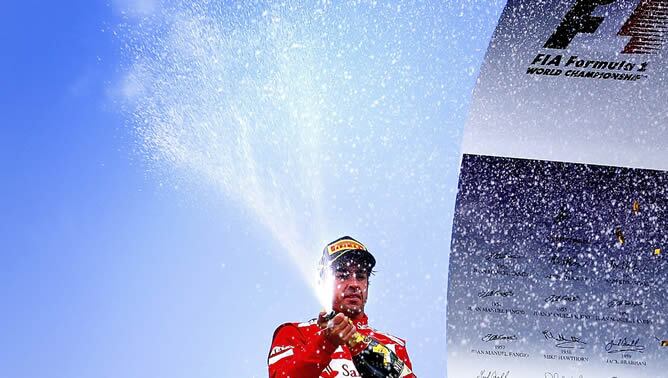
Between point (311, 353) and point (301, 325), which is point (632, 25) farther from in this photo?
point (311, 353)

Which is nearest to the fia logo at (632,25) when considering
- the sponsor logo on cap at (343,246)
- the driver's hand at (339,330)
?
the sponsor logo on cap at (343,246)

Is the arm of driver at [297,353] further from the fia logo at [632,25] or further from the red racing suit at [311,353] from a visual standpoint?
the fia logo at [632,25]

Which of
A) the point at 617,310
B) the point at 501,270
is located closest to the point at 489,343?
the point at 501,270

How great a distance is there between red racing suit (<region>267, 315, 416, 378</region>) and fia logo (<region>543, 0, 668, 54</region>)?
1.90 meters

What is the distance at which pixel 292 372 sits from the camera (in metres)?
2.44

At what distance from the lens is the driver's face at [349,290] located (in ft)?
9.46

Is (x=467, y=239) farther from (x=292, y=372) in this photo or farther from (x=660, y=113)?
(x=292, y=372)

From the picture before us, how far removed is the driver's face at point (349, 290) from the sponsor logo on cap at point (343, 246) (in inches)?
2.6

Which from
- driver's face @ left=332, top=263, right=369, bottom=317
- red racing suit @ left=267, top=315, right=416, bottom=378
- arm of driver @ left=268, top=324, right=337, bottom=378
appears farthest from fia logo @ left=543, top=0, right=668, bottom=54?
arm of driver @ left=268, top=324, right=337, bottom=378

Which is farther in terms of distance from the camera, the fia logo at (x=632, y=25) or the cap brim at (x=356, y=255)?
the fia logo at (x=632, y=25)

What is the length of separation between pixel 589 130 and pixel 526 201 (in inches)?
19.1

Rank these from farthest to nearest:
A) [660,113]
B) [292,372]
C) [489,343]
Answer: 1. [660,113]
2. [489,343]
3. [292,372]

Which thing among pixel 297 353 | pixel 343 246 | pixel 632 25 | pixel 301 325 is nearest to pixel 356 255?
pixel 343 246

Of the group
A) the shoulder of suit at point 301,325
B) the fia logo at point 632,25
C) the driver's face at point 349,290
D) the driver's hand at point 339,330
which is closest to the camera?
the driver's hand at point 339,330
